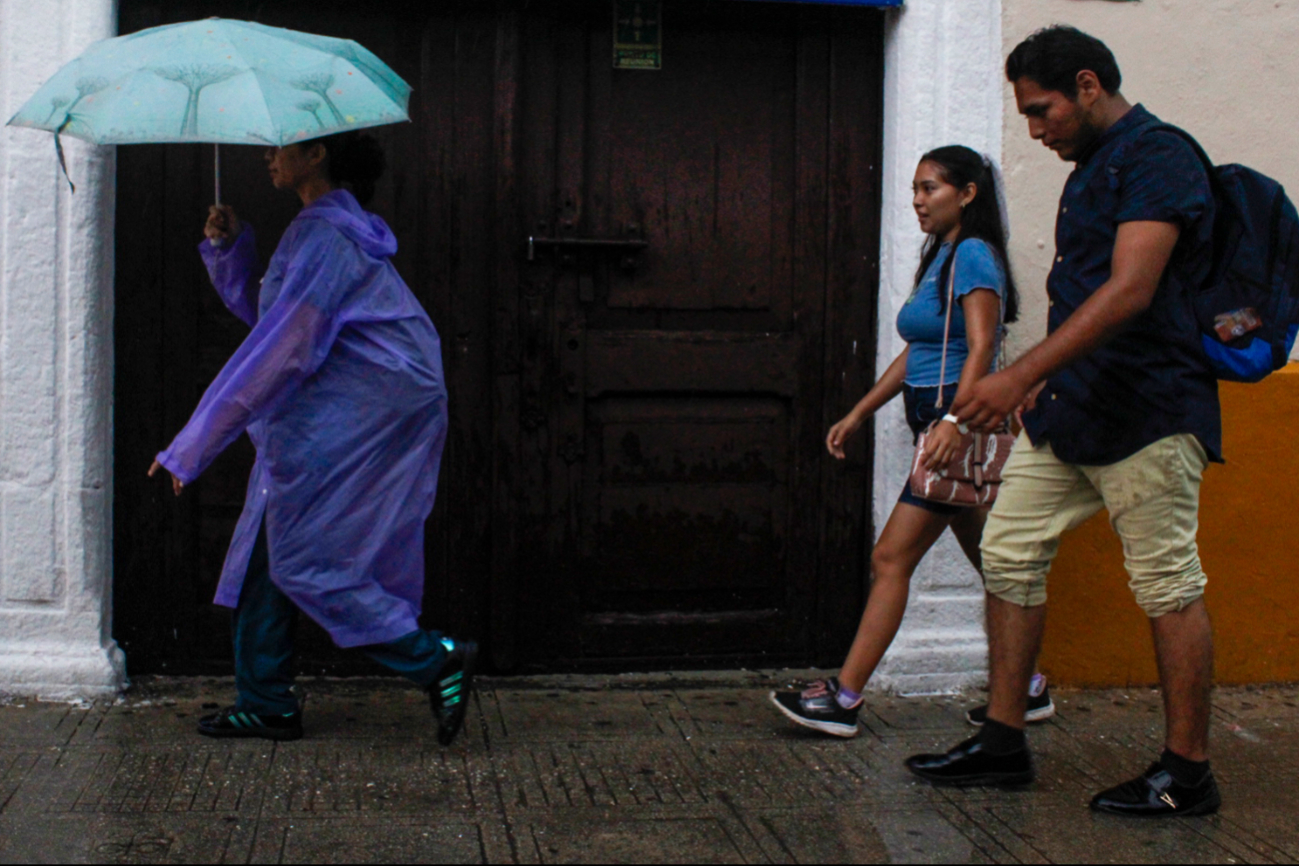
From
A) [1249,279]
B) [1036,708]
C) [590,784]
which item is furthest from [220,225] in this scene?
[1036,708]

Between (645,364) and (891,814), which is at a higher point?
(645,364)

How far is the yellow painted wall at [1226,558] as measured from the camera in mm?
4457

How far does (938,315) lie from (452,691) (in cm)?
157

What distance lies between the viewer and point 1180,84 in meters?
4.46

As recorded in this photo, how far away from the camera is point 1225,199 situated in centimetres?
317

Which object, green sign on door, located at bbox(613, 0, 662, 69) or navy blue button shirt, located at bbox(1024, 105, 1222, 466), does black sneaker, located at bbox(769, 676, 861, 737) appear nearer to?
navy blue button shirt, located at bbox(1024, 105, 1222, 466)

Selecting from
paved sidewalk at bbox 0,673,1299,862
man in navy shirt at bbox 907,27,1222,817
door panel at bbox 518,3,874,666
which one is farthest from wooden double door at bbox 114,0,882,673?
man in navy shirt at bbox 907,27,1222,817

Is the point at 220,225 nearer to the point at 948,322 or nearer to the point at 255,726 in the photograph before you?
the point at 255,726

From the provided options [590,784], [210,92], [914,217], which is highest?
[210,92]

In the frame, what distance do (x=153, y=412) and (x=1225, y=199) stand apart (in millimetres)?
2968

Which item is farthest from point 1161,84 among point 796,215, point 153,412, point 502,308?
point 153,412

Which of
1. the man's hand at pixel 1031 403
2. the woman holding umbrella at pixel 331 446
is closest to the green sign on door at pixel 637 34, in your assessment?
the woman holding umbrella at pixel 331 446

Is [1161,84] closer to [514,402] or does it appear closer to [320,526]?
[514,402]

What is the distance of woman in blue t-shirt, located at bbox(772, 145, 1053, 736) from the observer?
12.1 ft
